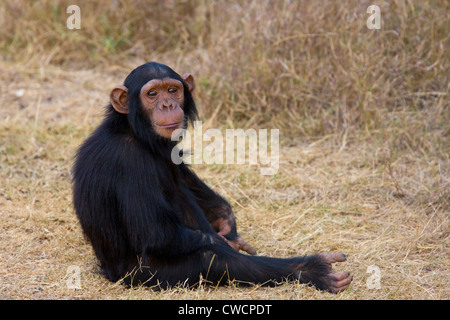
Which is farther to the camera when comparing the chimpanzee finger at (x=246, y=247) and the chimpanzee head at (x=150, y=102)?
the chimpanzee finger at (x=246, y=247)

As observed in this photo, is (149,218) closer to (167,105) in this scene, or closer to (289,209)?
(167,105)

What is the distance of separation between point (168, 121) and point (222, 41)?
3.46 meters

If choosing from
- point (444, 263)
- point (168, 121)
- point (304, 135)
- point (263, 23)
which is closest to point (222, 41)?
point (263, 23)

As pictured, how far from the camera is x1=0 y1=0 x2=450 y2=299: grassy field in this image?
203 inches

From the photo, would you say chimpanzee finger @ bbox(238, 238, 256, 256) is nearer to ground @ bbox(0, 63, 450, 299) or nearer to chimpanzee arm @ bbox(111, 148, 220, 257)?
ground @ bbox(0, 63, 450, 299)

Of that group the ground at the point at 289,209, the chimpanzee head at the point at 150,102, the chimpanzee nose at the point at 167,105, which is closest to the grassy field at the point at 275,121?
the ground at the point at 289,209

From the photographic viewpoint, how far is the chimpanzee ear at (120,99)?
470cm

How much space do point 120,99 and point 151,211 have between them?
33.2 inches

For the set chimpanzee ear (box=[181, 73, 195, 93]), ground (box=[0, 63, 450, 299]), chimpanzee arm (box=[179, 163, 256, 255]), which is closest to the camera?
ground (box=[0, 63, 450, 299])

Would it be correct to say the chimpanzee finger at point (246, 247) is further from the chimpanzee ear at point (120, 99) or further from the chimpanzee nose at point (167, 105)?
the chimpanzee ear at point (120, 99)

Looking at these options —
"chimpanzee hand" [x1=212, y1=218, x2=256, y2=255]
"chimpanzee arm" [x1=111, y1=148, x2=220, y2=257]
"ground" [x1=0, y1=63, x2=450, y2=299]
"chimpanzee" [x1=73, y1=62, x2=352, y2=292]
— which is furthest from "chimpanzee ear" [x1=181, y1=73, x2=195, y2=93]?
"ground" [x1=0, y1=63, x2=450, y2=299]

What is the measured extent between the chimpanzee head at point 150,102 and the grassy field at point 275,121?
112 centimetres

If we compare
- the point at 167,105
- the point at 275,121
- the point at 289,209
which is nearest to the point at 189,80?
the point at 167,105

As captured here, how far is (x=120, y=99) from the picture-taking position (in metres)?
4.75
